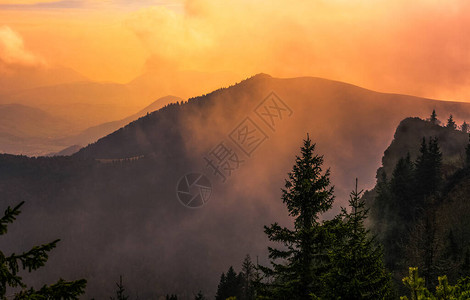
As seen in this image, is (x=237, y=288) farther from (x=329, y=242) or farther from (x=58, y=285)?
(x=58, y=285)

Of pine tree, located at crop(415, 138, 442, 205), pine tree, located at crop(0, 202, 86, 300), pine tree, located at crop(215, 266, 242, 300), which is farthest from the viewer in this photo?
pine tree, located at crop(215, 266, 242, 300)

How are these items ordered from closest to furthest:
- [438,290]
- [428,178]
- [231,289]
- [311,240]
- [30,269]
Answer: [30,269] → [438,290] → [311,240] → [428,178] → [231,289]

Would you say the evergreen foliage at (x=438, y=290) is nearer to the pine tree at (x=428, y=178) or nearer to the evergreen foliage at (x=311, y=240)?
the evergreen foliage at (x=311, y=240)

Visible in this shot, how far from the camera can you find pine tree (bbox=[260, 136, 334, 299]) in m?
19.0

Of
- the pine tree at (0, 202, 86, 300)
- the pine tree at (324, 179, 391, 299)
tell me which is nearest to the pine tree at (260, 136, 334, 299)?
the pine tree at (324, 179, 391, 299)

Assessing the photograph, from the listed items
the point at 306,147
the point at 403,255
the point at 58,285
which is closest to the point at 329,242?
the point at 306,147

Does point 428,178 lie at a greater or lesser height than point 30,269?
greater

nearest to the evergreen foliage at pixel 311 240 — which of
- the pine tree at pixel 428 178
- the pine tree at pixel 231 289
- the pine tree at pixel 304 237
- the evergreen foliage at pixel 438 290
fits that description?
the pine tree at pixel 304 237

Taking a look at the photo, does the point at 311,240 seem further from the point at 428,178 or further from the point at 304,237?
the point at 428,178

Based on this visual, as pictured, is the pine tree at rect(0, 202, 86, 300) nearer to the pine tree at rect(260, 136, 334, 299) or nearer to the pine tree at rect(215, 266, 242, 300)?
the pine tree at rect(260, 136, 334, 299)

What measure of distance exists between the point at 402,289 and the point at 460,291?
125 feet

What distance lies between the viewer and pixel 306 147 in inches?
816

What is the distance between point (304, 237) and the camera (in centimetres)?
1938

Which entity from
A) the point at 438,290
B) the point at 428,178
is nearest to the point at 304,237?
the point at 438,290
